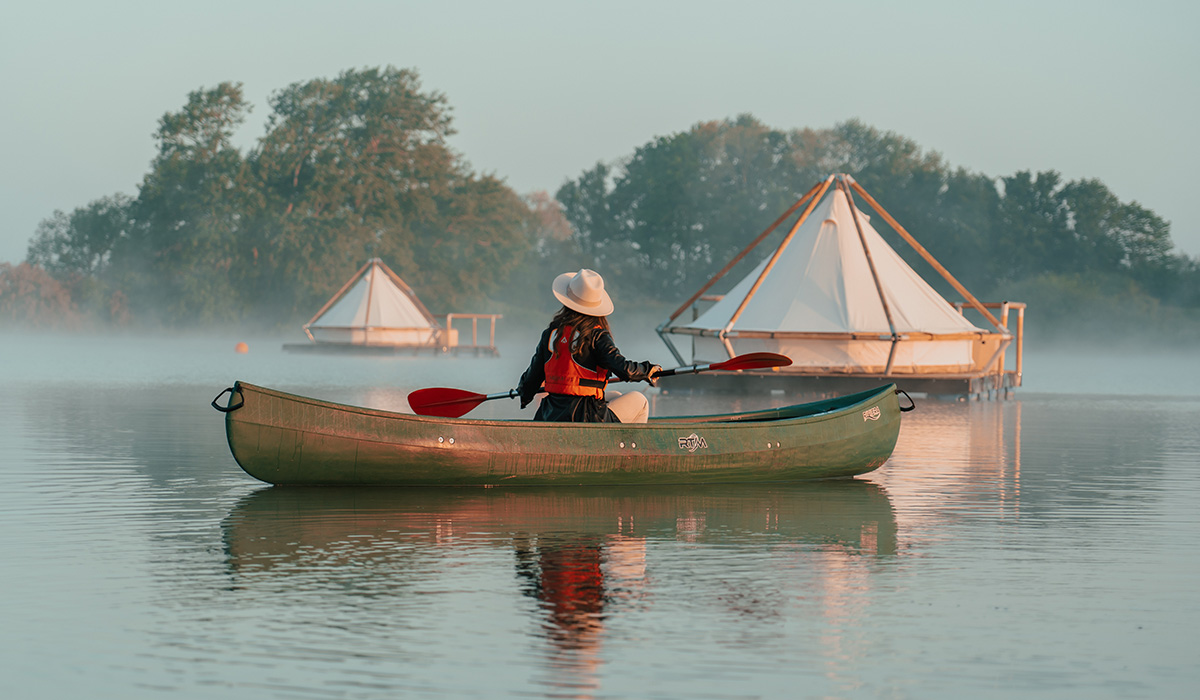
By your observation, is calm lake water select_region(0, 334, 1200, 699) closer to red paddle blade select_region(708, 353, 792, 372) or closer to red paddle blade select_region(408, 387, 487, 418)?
red paddle blade select_region(708, 353, 792, 372)

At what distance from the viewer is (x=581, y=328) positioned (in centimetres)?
1205

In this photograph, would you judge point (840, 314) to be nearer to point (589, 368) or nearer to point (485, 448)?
point (589, 368)

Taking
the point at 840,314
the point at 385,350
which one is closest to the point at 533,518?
the point at 840,314

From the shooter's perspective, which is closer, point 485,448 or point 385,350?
point 485,448

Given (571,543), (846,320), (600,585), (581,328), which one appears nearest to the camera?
(600,585)

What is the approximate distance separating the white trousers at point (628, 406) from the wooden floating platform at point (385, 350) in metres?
41.3

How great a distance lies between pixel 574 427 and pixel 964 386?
55.4ft

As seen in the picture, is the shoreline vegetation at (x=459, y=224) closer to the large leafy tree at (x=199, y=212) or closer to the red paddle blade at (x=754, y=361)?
the large leafy tree at (x=199, y=212)

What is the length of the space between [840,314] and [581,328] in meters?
16.5

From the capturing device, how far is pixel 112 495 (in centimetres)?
1153

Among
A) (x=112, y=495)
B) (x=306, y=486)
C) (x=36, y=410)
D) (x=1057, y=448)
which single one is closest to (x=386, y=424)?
(x=306, y=486)

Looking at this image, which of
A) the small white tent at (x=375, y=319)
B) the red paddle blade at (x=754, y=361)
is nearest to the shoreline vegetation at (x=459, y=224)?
the small white tent at (x=375, y=319)

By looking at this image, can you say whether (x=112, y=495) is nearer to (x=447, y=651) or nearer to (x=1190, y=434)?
(x=447, y=651)

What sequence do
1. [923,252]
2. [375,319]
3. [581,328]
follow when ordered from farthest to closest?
1. [375,319]
2. [923,252]
3. [581,328]
